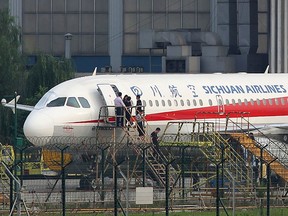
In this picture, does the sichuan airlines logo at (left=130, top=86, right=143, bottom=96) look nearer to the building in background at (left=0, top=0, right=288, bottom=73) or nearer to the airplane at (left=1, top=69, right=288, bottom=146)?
the airplane at (left=1, top=69, right=288, bottom=146)

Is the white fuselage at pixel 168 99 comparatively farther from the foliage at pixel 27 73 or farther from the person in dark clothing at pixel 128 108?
the foliage at pixel 27 73

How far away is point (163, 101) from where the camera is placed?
61438 mm

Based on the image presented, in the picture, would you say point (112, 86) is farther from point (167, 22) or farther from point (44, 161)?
point (167, 22)

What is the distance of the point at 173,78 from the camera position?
63.1 metres

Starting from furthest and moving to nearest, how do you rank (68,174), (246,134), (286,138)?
(286,138) → (246,134) → (68,174)

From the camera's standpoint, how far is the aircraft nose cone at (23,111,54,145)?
188 feet

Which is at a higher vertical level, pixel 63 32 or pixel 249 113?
pixel 63 32

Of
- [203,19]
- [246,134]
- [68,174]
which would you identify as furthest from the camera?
[203,19]

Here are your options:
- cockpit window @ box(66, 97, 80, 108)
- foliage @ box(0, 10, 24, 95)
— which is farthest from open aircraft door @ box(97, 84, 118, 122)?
foliage @ box(0, 10, 24, 95)

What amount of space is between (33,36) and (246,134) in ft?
244

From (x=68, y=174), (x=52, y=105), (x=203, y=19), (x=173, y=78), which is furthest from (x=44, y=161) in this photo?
(x=203, y=19)

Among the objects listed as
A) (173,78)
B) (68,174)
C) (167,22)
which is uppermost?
(167,22)

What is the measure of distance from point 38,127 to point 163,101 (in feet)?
21.4

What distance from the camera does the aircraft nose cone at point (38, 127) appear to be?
5744 cm
